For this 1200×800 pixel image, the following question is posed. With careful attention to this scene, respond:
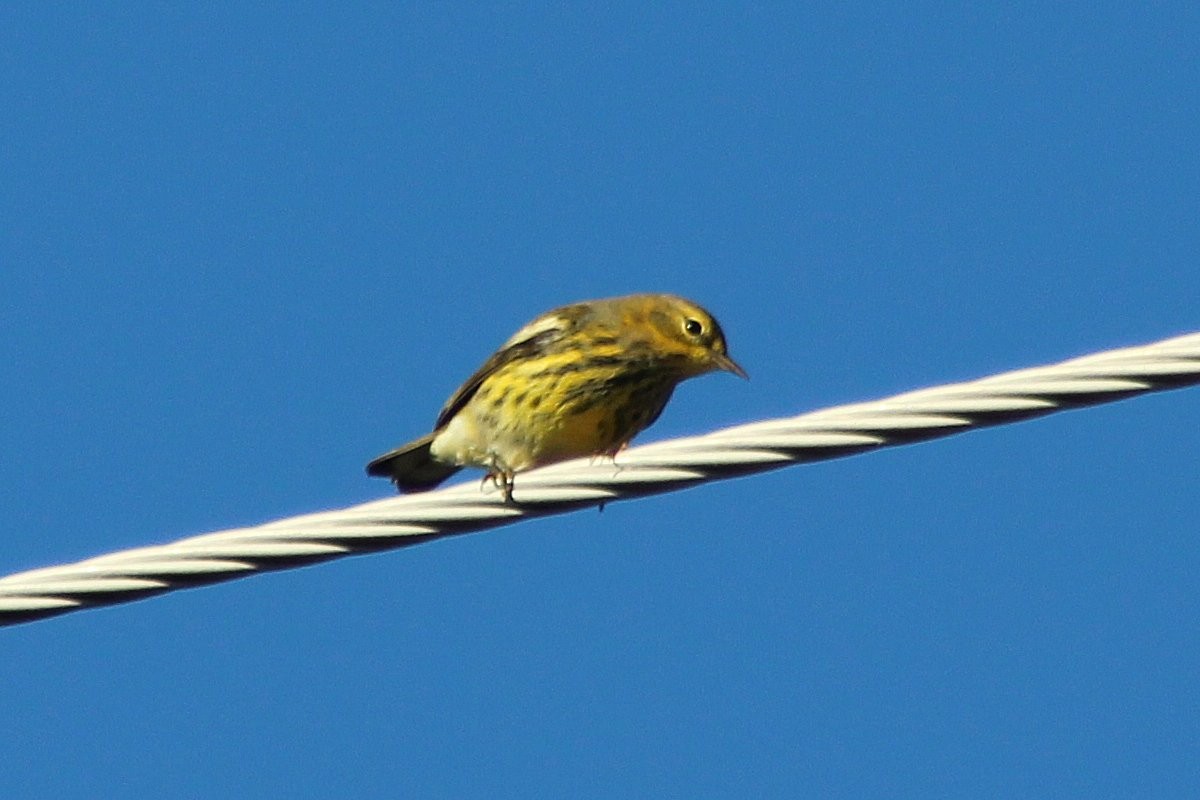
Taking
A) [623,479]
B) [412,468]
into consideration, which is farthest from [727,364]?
[623,479]

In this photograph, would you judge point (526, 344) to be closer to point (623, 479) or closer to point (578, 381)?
point (578, 381)

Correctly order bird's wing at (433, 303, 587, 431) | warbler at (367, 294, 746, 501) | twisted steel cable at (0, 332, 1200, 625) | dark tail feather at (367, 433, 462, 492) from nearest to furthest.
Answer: twisted steel cable at (0, 332, 1200, 625) < warbler at (367, 294, 746, 501) < bird's wing at (433, 303, 587, 431) < dark tail feather at (367, 433, 462, 492)

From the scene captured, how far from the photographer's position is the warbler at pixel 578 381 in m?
11.9

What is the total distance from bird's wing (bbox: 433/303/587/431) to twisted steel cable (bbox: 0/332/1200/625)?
4590 mm

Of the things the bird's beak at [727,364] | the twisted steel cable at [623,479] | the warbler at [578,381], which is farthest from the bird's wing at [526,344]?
the twisted steel cable at [623,479]

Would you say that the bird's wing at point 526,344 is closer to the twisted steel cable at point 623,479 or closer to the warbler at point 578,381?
the warbler at point 578,381

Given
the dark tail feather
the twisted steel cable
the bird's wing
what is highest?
the bird's wing

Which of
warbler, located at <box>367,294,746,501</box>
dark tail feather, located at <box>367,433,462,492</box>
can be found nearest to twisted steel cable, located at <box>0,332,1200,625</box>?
warbler, located at <box>367,294,746,501</box>

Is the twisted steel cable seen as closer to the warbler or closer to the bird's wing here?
the warbler

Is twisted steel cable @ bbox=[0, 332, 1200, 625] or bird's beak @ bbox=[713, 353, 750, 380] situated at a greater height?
bird's beak @ bbox=[713, 353, 750, 380]

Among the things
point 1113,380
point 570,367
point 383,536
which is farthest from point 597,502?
point 570,367

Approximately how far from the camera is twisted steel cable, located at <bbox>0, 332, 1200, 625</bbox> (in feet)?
22.5

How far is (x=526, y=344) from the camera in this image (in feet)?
40.6

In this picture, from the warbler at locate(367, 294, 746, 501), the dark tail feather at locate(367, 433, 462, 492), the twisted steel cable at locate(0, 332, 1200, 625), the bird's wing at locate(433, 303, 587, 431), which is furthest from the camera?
the dark tail feather at locate(367, 433, 462, 492)
